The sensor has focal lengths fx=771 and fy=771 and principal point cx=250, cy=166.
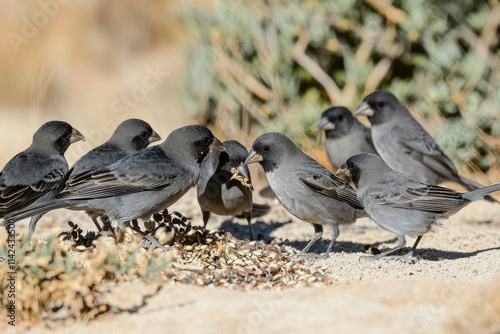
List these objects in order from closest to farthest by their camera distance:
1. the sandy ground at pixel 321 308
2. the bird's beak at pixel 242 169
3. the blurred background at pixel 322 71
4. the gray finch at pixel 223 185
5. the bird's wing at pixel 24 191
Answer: the sandy ground at pixel 321 308 → the bird's wing at pixel 24 191 → the bird's beak at pixel 242 169 → the gray finch at pixel 223 185 → the blurred background at pixel 322 71

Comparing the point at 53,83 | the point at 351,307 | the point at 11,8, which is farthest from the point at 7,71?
the point at 351,307

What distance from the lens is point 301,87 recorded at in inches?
433

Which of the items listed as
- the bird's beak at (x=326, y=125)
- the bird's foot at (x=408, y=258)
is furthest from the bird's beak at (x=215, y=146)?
the bird's beak at (x=326, y=125)

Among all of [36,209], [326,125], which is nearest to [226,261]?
[36,209]

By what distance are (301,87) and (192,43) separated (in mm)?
1878

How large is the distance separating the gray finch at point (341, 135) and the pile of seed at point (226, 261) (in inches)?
99.1

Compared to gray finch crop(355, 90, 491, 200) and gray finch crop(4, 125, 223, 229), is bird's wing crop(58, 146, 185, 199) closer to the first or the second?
gray finch crop(4, 125, 223, 229)

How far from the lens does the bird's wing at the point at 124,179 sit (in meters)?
6.35

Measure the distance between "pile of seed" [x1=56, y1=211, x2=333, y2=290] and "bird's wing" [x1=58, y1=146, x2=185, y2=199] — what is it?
1.27 ft

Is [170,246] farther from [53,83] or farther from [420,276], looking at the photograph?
[53,83]

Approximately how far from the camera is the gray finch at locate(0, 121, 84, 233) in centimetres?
659

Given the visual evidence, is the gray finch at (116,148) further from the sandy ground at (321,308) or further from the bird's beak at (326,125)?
the bird's beak at (326,125)

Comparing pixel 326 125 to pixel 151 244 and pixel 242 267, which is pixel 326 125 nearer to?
pixel 151 244

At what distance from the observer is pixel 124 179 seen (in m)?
6.45
